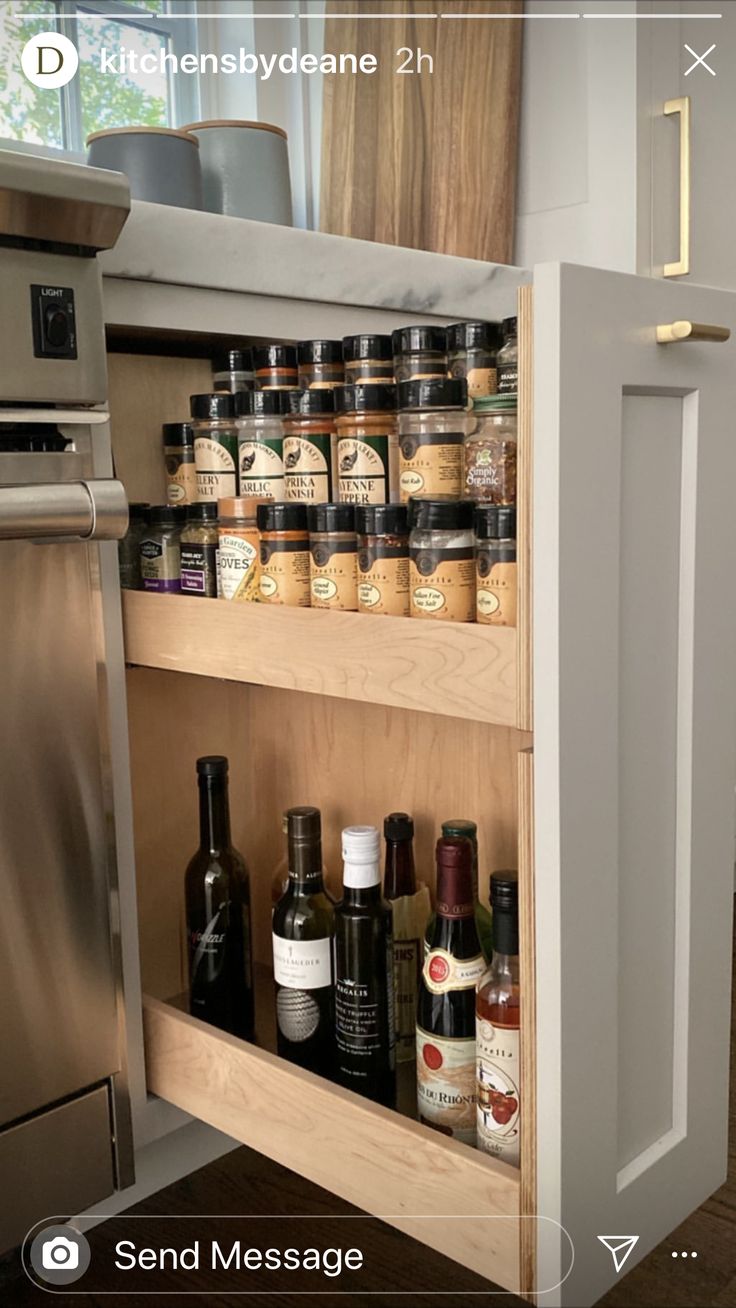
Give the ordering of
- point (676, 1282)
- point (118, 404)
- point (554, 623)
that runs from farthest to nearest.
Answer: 1. point (118, 404)
2. point (676, 1282)
3. point (554, 623)

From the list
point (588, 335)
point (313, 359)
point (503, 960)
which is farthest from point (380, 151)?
point (503, 960)

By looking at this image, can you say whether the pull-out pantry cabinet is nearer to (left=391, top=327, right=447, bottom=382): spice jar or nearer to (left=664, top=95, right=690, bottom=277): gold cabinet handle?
(left=391, top=327, right=447, bottom=382): spice jar

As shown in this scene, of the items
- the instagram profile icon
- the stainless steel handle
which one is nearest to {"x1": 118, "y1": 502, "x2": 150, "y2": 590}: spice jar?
the stainless steel handle

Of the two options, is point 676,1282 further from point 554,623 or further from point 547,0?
point 547,0

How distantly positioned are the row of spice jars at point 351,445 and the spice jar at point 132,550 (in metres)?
0.06

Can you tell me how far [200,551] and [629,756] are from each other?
0.45m

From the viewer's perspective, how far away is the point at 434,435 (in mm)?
898

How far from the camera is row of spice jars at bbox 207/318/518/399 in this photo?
37.7 inches

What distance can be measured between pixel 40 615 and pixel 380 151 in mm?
1097

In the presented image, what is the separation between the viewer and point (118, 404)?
1.25 meters

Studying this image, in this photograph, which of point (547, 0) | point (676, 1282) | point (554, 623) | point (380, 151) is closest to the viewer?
point (554, 623)

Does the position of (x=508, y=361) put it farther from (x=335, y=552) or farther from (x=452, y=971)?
(x=452, y=971)

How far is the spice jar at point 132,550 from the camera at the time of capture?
1.17m

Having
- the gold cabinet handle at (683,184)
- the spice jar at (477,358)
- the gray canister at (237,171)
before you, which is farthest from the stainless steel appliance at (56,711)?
the gold cabinet handle at (683,184)
